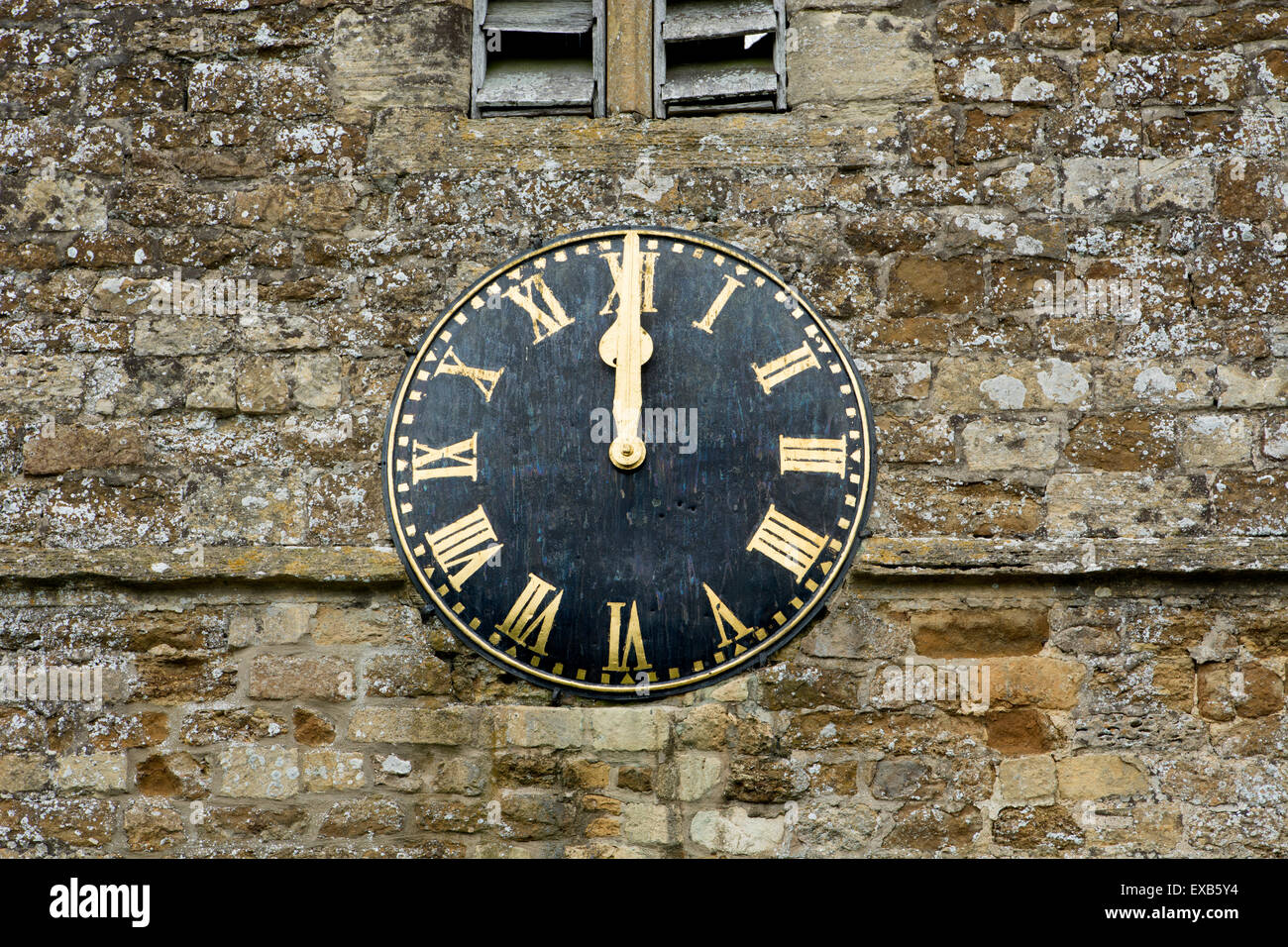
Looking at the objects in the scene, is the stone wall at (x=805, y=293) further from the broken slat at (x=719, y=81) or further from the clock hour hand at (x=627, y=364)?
the clock hour hand at (x=627, y=364)

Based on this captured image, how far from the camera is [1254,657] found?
12.5 ft

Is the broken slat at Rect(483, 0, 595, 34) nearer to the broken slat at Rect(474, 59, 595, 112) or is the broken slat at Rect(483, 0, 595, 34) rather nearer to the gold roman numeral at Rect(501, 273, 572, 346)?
the broken slat at Rect(474, 59, 595, 112)

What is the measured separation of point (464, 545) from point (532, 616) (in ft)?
0.85

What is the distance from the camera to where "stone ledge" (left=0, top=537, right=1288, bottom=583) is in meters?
3.82

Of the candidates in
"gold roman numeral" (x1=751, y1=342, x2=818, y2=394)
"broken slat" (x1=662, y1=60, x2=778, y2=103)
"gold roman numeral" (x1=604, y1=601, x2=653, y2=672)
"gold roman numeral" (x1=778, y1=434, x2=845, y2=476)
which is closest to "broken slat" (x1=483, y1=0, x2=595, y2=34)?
"broken slat" (x1=662, y1=60, x2=778, y2=103)

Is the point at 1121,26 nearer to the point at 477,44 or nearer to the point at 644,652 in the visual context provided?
the point at 477,44

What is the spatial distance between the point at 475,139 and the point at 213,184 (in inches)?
29.5

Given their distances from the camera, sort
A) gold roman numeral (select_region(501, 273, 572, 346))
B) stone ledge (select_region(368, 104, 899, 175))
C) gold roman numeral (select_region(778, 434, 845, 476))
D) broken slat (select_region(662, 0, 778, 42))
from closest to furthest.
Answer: gold roman numeral (select_region(778, 434, 845, 476))
gold roman numeral (select_region(501, 273, 572, 346))
stone ledge (select_region(368, 104, 899, 175))
broken slat (select_region(662, 0, 778, 42))

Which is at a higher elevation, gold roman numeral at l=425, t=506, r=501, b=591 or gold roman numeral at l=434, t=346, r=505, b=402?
gold roman numeral at l=434, t=346, r=505, b=402

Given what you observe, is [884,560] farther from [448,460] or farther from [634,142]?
[634,142]

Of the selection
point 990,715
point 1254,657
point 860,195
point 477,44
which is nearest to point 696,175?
point 860,195

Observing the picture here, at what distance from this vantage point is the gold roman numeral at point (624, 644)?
3.86 m

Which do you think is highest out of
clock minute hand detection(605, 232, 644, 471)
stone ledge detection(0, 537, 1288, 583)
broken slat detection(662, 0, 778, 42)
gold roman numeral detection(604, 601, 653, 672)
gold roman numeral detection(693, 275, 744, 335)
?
broken slat detection(662, 0, 778, 42)
